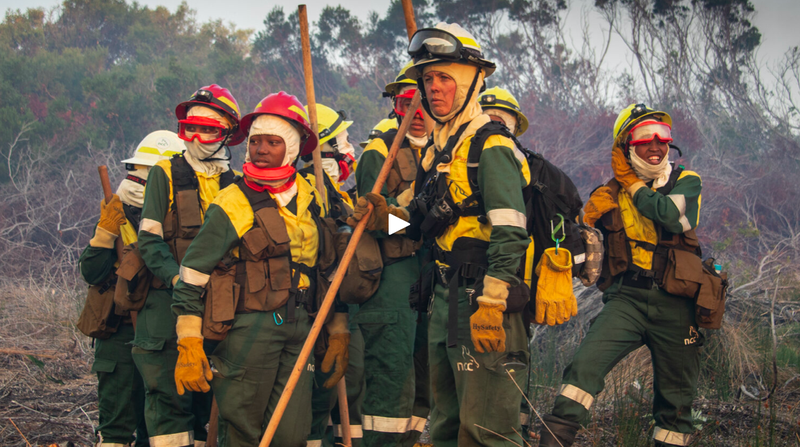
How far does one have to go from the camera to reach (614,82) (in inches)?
Answer: 798

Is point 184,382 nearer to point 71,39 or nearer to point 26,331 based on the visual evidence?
point 26,331

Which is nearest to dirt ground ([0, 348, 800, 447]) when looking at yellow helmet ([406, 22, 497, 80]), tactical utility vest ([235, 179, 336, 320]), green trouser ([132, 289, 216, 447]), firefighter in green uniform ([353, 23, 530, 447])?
green trouser ([132, 289, 216, 447])

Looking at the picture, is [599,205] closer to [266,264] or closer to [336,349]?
[336,349]

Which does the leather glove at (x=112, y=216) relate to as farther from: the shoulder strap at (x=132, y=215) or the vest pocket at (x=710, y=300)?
the vest pocket at (x=710, y=300)

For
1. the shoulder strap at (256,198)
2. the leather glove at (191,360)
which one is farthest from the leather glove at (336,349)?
the shoulder strap at (256,198)

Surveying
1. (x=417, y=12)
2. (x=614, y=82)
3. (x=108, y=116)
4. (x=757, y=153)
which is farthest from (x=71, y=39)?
(x=757, y=153)

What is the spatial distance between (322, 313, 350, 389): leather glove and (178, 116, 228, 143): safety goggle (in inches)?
56.4

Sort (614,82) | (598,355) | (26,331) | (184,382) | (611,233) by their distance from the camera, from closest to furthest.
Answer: (184,382) < (598,355) < (611,233) < (26,331) < (614,82)

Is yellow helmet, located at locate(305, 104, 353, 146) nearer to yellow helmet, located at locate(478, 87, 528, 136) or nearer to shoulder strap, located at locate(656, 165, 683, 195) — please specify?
yellow helmet, located at locate(478, 87, 528, 136)

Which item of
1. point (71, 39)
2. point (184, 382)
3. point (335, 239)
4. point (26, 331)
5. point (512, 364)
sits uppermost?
point (71, 39)

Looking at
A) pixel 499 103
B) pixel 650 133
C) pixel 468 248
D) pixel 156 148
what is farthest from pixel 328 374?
pixel 650 133

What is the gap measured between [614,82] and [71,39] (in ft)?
69.6

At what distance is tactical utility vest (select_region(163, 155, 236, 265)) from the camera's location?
395cm

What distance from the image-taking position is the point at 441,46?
10.6 ft
